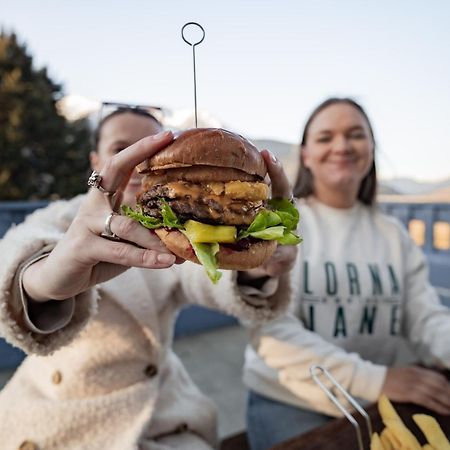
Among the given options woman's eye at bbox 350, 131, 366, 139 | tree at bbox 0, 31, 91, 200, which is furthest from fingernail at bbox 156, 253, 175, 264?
tree at bbox 0, 31, 91, 200

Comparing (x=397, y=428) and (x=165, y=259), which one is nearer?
(x=165, y=259)

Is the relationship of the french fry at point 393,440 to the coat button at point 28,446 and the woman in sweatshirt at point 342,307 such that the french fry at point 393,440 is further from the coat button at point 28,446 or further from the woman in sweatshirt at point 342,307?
the coat button at point 28,446

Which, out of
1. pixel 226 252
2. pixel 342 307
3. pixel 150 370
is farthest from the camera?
pixel 342 307

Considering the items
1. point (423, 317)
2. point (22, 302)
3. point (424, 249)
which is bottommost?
point (424, 249)

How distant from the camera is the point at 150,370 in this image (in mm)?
1680

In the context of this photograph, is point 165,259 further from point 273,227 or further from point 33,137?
point 33,137

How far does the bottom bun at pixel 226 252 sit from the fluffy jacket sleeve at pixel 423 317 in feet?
4.49

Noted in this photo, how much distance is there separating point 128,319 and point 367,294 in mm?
1338

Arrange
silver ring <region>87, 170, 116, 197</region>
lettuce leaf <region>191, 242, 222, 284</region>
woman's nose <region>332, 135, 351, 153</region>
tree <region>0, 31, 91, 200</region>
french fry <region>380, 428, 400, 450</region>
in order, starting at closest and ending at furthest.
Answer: lettuce leaf <region>191, 242, 222, 284</region> < silver ring <region>87, 170, 116, 197</region> < french fry <region>380, 428, 400, 450</region> < woman's nose <region>332, 135, 351, 153</region> < tree <region>0, 31, 91, 200</region>

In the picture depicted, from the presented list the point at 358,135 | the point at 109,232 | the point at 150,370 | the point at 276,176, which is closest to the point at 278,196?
the point at 276,176

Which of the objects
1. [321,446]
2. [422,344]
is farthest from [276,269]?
[422,344]

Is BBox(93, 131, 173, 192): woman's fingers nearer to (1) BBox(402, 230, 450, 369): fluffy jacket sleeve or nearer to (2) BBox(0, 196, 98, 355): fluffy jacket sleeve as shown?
(2) BBox(0, 196, 98, 355): fluffy jacket sleeve

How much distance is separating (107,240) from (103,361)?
2.38 ft

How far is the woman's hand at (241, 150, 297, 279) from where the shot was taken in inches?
54.0
